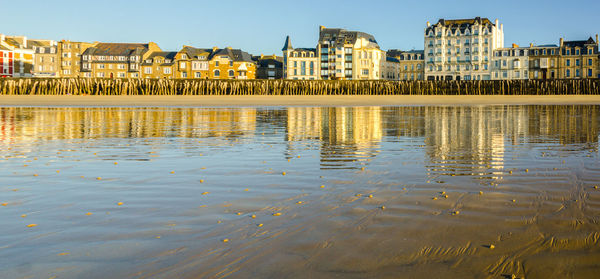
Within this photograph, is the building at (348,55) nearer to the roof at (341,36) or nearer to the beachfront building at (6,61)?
the roof at (341,36)

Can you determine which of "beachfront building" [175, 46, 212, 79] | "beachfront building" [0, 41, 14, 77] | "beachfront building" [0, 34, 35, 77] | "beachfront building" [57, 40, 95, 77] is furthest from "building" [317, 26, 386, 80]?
"beachfront building" [0, 34, 35, 77]

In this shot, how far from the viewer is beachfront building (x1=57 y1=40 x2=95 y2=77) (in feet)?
474

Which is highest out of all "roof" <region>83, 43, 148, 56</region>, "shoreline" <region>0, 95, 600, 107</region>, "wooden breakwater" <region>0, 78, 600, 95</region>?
"roof" <region>83, 43, 148, 56</region>

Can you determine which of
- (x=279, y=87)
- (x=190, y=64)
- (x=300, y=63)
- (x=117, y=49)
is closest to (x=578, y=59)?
(x=300, y=63)

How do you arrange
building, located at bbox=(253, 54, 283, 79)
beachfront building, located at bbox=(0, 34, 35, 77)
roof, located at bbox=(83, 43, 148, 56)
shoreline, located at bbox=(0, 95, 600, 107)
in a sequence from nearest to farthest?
shoreline, located at bbox=(0, 95, 600, 107), beachfront building, located at bbox=(0, 34, 35, 77), building, located at bbox=(253, 54, 283, 79), roof, located at bbox=(83, 43, 148, 56)

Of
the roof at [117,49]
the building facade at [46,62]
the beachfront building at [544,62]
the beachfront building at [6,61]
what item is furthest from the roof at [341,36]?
the beachfront building at [6,61]

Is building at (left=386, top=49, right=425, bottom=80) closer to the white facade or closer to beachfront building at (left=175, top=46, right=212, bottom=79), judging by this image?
the white facade

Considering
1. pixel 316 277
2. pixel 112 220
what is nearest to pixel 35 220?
pixel 112 220

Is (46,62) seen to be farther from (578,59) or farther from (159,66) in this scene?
(578,59)

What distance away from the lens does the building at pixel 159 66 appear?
136 meters

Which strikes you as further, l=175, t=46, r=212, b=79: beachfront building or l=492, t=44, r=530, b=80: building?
l=175, t=46, r=212, b=79: beachfront building

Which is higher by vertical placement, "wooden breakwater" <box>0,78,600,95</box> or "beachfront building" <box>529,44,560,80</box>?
"beachfront building" <box>529,44,560,80</box>

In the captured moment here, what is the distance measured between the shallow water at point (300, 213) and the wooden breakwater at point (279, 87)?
4693cm

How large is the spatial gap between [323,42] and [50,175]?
12276 centimetres
